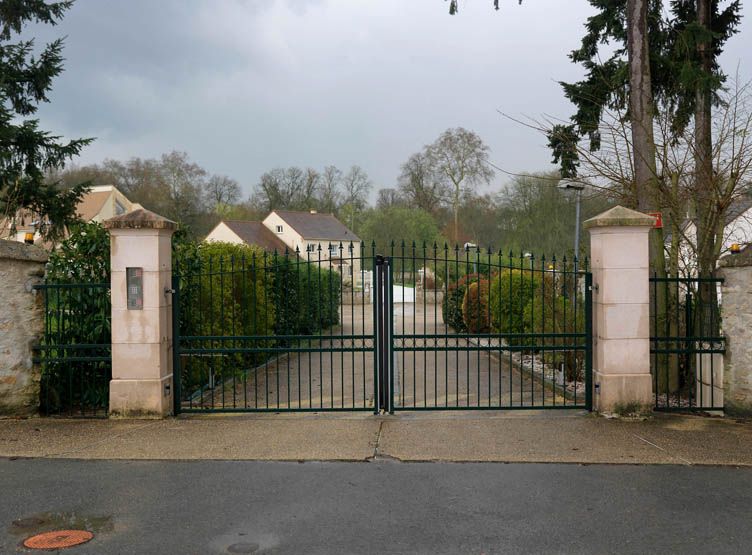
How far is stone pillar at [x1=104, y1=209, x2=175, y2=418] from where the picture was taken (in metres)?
7.37

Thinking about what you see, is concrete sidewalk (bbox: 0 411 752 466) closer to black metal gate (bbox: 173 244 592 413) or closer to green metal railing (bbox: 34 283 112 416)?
black metal gate (bbox: 173 244 592 413)

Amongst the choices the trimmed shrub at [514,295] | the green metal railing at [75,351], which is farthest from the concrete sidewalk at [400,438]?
the trimmed shrub at [514,295]

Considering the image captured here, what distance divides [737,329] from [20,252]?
8.02 meters

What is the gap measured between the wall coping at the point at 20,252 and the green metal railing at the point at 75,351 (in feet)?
1.22

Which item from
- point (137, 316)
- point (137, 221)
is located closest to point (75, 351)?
point (137, 316)

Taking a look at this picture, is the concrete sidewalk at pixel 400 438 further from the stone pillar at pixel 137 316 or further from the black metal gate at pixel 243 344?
the black metal gate at pixel 243 344

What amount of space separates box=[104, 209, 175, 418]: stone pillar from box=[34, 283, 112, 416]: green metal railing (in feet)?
1.25

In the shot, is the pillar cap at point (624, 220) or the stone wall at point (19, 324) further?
the stone wall at point (19, 324)

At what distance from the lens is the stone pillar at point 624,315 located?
24.1ft

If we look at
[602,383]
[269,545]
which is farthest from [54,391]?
[602,383]

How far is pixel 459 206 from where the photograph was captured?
45.7m

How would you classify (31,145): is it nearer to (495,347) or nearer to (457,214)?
(495,347)

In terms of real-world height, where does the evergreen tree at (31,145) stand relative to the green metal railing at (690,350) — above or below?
above

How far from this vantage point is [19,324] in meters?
7.59
